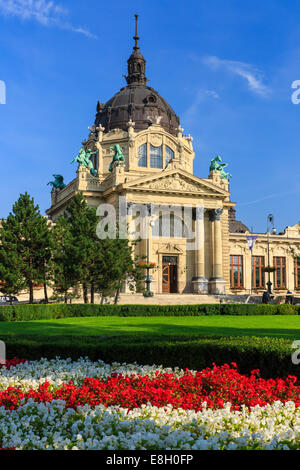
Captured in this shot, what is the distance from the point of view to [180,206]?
59.0 m

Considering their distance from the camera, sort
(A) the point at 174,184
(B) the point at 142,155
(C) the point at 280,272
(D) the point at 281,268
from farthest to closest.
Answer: (D) the point at 281,268, (C) the point at 280,272, (B) the point at 142,155, (A) the point at 174,184

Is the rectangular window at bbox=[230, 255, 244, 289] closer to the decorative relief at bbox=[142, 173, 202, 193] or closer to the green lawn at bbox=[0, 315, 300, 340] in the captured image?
the decorative relief at bbox=[142, 173, 202, 193]

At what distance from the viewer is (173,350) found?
13.1m

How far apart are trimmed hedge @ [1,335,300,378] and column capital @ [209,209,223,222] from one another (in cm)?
4576

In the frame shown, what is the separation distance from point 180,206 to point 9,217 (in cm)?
2177

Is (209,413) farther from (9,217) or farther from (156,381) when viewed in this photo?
(9,217)

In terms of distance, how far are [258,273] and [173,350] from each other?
60.6 m

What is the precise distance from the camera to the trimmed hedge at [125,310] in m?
31.7

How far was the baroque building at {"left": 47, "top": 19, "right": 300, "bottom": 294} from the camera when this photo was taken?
2252 inches

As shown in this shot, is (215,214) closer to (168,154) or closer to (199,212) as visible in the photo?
(199,212)

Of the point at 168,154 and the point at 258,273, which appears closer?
the point at 168,154

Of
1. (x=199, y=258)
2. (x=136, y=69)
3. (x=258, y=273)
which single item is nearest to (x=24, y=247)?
(x=199, y=258)

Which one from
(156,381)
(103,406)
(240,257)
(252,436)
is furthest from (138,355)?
(240,257)

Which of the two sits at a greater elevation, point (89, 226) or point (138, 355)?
point (89, 226)
